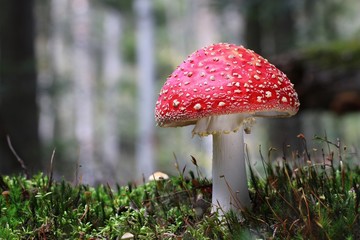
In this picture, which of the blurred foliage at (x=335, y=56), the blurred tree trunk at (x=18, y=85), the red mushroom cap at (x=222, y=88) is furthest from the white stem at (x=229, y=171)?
the blurred tree trunk at (x=18, y=85)

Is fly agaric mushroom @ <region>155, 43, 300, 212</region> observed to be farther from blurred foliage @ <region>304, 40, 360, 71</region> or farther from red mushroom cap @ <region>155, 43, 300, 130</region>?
blurred foliage @ <region>304, 40, 360, 71</region>

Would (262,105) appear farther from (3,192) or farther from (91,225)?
(3,192)

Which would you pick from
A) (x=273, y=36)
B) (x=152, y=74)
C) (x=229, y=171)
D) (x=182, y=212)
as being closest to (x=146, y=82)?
(x=152, y=74)

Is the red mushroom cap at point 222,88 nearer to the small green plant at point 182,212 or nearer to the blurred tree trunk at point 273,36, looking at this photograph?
the small green plant at point 182,212

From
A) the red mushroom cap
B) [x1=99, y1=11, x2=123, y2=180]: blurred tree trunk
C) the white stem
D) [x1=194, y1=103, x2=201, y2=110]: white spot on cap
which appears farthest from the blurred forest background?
[x1=99, y1=11, x2=123, y2=180]: blurred tree trunk

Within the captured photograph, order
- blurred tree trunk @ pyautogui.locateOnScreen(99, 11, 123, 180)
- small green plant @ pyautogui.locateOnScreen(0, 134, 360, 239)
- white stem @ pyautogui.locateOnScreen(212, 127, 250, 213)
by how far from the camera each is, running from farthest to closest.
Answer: blurred tree trunk @ pyautogui.locateOnScreen(99, 11, 123, 180)
white stem @ pyautogui.locateOnScreen(212, 127, 250, 213)
small green plant @ pyautogui.locateOnScreen(0, 134, 360, 239)

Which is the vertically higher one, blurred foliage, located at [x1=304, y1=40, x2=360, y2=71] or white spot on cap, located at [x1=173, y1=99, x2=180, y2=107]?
blurred foliage, located at [x1=304, y1=40, x2=360, y2=71]

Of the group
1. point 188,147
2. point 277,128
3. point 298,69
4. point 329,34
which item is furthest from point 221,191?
point 188,147

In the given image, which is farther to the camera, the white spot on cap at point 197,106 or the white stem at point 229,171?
the white stem at point 229,171
